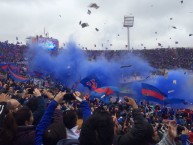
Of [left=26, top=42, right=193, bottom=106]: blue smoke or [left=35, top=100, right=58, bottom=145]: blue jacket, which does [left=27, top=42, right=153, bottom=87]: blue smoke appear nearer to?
[left=26, top=42, right=193, bottom=106]: blue smoke

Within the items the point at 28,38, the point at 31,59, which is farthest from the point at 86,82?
the point at 28,38

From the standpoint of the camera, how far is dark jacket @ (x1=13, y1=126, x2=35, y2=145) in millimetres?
3104

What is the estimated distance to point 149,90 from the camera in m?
15.1

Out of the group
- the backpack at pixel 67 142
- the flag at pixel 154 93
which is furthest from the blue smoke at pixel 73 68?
the backpack at pixel 67 142

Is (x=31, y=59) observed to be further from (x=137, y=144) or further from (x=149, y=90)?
(x=137, y=144)

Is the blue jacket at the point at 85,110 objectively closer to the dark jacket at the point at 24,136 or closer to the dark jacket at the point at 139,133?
the dark jacket at the point at 24,136

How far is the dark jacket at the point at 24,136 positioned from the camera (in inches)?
122

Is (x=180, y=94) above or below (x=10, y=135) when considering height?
below

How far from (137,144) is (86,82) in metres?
12.9

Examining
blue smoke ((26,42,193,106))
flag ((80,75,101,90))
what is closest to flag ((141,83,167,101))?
flag ((80,75,101,90))

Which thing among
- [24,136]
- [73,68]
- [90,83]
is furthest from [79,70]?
[24,136]

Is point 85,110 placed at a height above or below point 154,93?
above

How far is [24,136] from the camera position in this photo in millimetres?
3156

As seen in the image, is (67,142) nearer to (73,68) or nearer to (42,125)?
(42,125)
